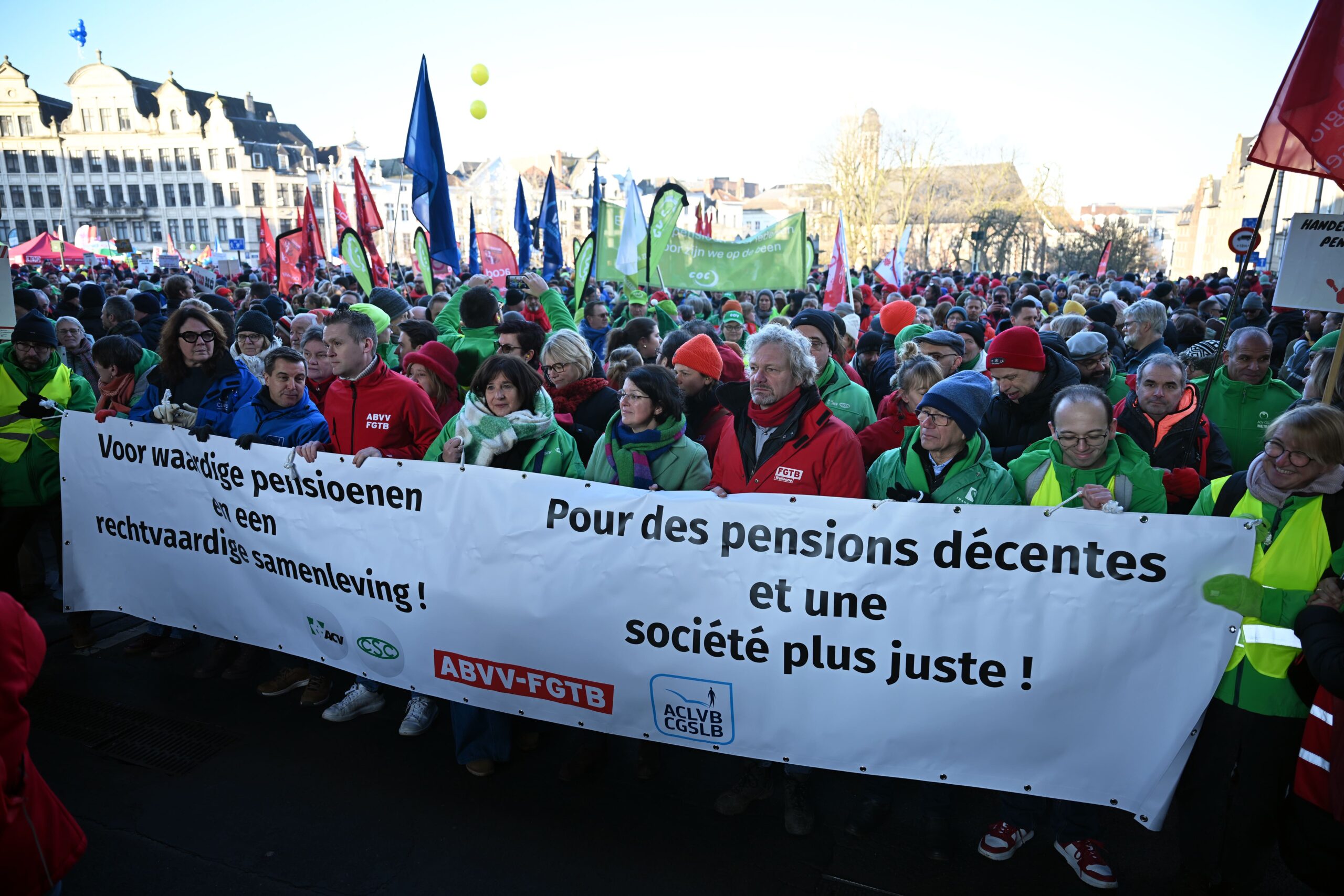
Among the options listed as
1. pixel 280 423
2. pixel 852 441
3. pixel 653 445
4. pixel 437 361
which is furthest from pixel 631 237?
pixel 852 441

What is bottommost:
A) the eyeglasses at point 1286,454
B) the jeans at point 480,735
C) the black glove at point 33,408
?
the jeans at point 480,735

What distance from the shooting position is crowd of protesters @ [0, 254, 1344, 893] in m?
2.70

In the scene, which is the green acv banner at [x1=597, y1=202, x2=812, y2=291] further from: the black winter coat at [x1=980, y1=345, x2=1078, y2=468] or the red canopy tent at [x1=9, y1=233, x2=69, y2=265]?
the red canopy tent at [x1=9, y1=233, x2=69, y2=265]

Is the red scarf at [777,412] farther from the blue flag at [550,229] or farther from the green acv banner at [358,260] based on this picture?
the blue flag at [550,229]

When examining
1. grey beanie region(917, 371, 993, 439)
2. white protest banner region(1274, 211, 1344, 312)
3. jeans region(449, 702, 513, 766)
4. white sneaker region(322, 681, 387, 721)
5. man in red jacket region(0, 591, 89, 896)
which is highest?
white protest banner region(1274, 211, 1344, 312)

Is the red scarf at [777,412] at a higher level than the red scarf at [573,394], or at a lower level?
higher

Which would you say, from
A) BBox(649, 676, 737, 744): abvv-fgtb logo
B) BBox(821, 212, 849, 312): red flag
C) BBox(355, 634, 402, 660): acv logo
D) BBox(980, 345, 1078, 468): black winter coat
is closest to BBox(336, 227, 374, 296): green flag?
BBox(821, 212, 849, 312): red flag

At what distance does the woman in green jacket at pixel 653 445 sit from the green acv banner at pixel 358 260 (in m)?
7.87

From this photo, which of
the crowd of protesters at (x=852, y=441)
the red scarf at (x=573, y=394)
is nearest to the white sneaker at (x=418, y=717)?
the crowd of protesters at (x=852, y=441)

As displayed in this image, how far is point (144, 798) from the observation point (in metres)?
3.67

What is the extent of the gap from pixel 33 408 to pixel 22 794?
147 inches

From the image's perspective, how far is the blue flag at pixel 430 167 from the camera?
6953mm

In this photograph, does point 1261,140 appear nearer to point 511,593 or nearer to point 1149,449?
point 1149,449

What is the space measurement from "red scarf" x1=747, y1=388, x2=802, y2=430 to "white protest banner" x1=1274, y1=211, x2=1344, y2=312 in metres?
2.52
